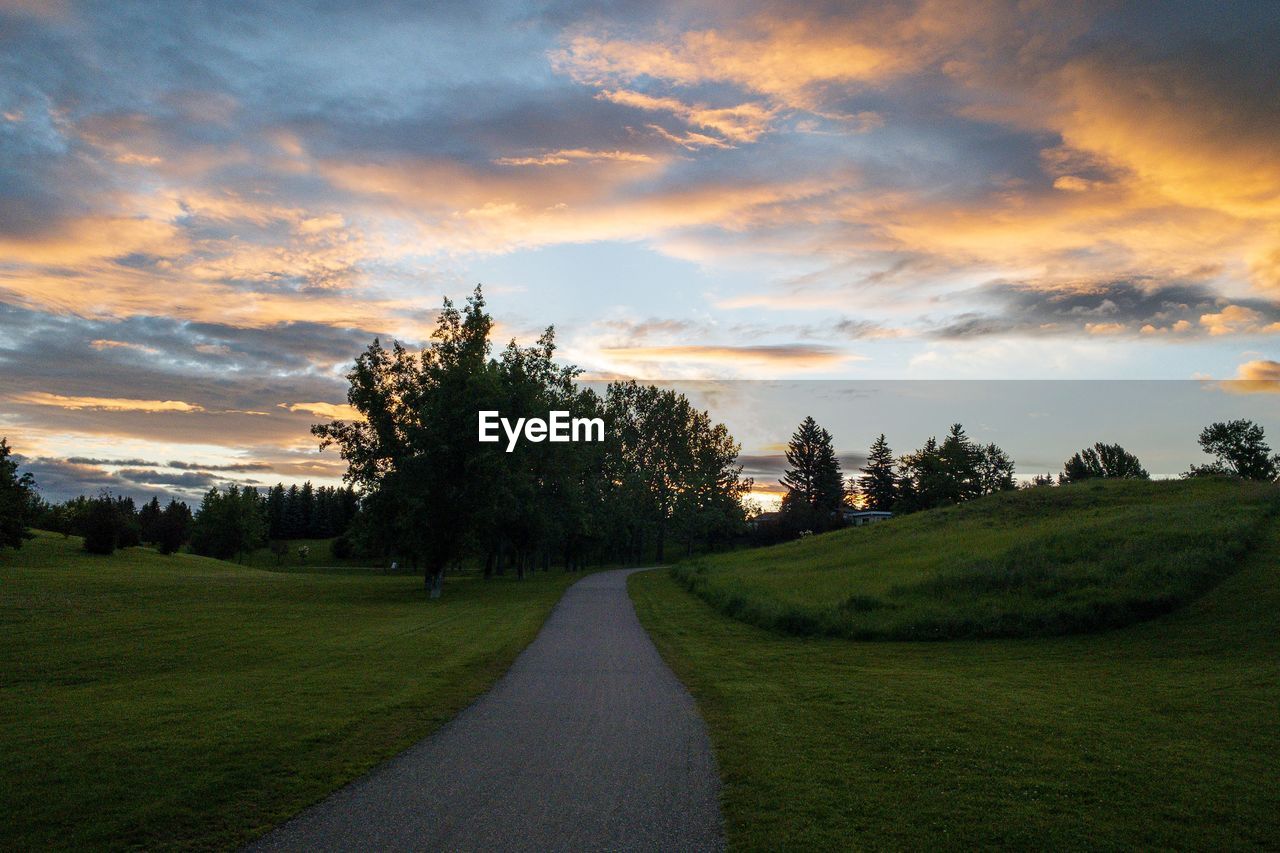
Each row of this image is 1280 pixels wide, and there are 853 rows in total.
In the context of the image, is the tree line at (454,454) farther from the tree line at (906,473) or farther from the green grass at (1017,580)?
the tree line at (906,473)

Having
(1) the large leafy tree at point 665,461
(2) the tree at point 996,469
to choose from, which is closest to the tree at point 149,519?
(1) the large leafy tree at point 665,461

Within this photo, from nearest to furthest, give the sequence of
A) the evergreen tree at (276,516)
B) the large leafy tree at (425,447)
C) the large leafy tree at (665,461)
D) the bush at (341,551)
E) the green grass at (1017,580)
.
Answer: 1. the green grass at (1017,580)
2. the large leafy tree at (425,447)
3. the large leafy tree at (665,461)
4. the bush at (341,551)
5. the evergreen tree at (276,516)

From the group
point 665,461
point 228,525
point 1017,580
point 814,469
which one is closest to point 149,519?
point 228,525

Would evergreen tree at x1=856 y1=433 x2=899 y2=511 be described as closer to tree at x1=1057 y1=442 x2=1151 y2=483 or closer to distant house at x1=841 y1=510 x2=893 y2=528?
distant house at x1=841 y1=510 x2=893 y2=528

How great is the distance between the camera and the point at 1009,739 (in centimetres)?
987

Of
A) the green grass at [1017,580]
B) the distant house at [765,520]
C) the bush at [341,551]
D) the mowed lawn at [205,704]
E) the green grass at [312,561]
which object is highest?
the distant house at [765,520]

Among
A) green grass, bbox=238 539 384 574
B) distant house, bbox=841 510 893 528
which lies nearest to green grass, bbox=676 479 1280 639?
green grass, bbox=238 539 384 574

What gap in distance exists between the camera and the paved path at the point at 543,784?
6488mm

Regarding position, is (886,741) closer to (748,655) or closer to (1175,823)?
(1175,823)

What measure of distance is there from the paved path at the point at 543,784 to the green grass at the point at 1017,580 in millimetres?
10501

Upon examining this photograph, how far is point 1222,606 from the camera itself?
63.5ft

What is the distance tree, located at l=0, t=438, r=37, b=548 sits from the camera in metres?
52.9

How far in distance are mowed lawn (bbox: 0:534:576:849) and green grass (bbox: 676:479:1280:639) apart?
374 inches

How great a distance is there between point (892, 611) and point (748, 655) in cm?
657
